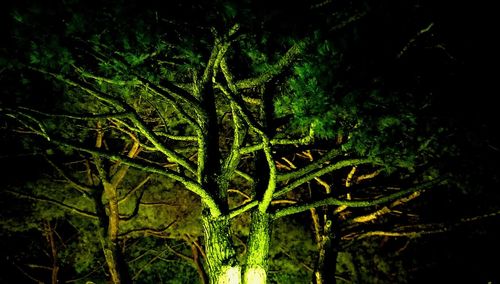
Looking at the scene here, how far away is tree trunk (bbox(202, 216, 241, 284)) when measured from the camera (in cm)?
445

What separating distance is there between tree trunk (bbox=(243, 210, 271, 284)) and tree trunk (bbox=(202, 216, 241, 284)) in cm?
28

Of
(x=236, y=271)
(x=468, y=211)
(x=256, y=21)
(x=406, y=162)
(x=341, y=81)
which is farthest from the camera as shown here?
(x=468, y=211)

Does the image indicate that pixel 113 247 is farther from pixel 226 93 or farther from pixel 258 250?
pixel 226 93

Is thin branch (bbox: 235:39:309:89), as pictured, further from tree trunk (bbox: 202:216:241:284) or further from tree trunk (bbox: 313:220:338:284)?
tree trunk (bbox: 313:220:338:284)

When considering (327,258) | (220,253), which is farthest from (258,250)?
(327,258)

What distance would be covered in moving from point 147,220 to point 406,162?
7.91 m

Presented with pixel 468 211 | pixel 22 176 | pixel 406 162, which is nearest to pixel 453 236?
pixel 468 211

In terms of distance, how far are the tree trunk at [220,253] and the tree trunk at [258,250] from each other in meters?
0.28

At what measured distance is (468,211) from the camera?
7422 mm

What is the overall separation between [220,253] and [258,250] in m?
0.62

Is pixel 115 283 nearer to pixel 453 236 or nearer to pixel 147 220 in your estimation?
pixel 147 220

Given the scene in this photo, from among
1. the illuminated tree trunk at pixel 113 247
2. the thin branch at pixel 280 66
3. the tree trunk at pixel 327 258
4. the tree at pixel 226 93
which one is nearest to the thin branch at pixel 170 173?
the tree at pixel 226 93

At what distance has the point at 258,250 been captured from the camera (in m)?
4.89

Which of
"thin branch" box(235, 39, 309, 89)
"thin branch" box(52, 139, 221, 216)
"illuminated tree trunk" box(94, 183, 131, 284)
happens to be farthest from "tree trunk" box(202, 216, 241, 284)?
"illuminated tree trunk" box(94, 183, 131, 284)
